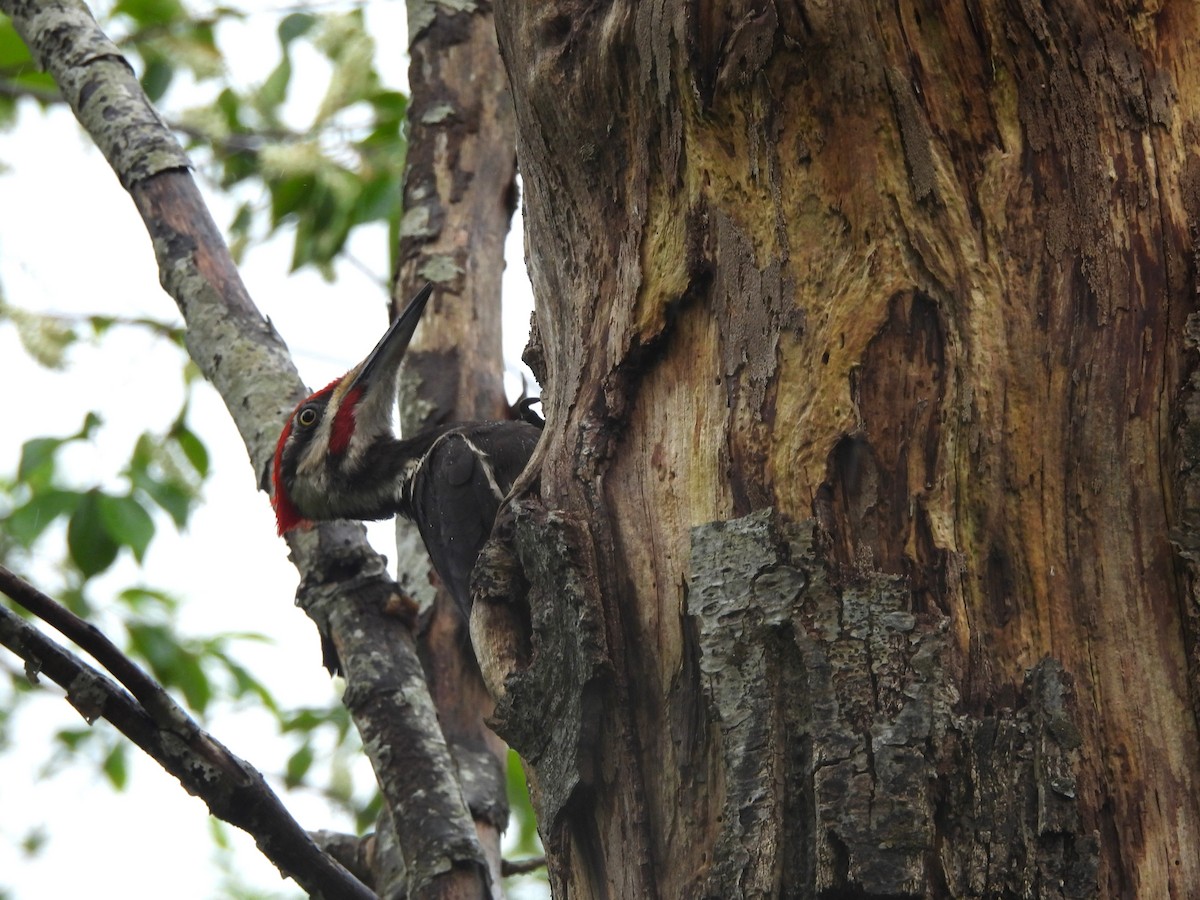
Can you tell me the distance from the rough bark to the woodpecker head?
45cm

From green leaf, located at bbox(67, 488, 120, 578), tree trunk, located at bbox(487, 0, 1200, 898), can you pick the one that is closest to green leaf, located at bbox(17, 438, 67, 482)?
green leaf, located at bbox(67, 488, 120, 578)

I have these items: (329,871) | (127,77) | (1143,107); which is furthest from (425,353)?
(1143,107)

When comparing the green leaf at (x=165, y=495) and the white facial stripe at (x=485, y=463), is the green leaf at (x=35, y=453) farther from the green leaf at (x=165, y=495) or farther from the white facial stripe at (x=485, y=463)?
the white facial stripe at (x=485, y=463)

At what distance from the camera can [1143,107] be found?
1.77 meters

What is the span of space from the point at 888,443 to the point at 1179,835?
578mm

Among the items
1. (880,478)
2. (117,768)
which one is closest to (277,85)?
(117,768)

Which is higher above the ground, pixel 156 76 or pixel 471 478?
pixel 156 76

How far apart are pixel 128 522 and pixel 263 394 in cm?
99

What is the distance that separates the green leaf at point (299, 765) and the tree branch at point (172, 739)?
333cm

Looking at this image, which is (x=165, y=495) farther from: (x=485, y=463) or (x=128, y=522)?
(x=485, y=463)

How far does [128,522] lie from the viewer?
396 cm

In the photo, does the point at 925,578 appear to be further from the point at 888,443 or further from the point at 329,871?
the point at 329,871

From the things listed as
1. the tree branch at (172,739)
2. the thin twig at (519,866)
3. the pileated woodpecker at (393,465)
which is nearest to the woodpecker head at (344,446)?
the pileated woodpecker at (393,465)

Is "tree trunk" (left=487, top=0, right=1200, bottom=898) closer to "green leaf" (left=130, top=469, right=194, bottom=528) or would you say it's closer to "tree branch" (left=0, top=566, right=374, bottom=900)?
"tree branch" (left=0, top=566, right=374, bottom=900)
